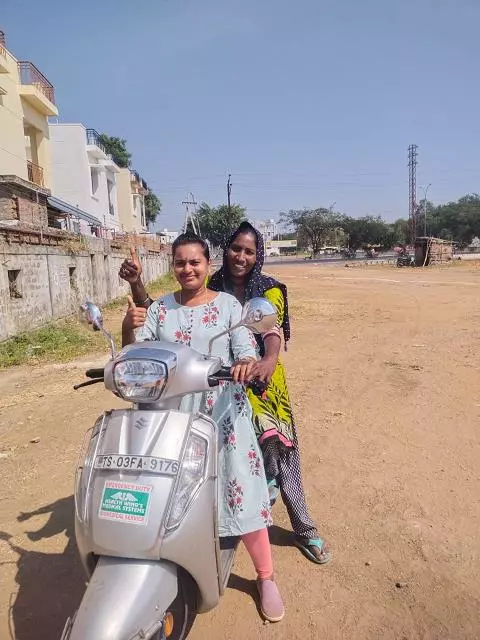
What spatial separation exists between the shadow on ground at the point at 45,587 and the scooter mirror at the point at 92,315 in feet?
4.24

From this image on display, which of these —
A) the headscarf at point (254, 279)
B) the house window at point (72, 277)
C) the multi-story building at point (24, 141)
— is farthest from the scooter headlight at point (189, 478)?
the multi-story building at point (24, 141)

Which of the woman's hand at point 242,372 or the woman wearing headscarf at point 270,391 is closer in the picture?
the woman's hand at point 242,372

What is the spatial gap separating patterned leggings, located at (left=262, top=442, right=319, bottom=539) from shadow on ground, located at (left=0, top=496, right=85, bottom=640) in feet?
3.43

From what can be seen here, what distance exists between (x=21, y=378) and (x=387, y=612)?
562 centimetres

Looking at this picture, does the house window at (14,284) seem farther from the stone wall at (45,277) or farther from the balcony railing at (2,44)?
the balcony railing at (2,44)

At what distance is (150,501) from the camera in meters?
1.46

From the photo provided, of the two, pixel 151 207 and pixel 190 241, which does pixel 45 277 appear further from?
pixel 151 207

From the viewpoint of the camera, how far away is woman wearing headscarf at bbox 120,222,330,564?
2.24 meters

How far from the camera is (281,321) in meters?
2.37

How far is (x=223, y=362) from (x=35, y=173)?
66.4 feet

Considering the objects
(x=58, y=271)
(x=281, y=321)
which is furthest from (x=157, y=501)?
(x=58, y=271)

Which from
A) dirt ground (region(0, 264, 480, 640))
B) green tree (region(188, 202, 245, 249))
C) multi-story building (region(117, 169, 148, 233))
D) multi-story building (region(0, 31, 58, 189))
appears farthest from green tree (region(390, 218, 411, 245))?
dirt ground (region(0, 264, 480, 640))

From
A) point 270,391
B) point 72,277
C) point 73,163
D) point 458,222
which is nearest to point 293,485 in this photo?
point 270,391

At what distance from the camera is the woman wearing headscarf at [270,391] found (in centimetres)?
224
